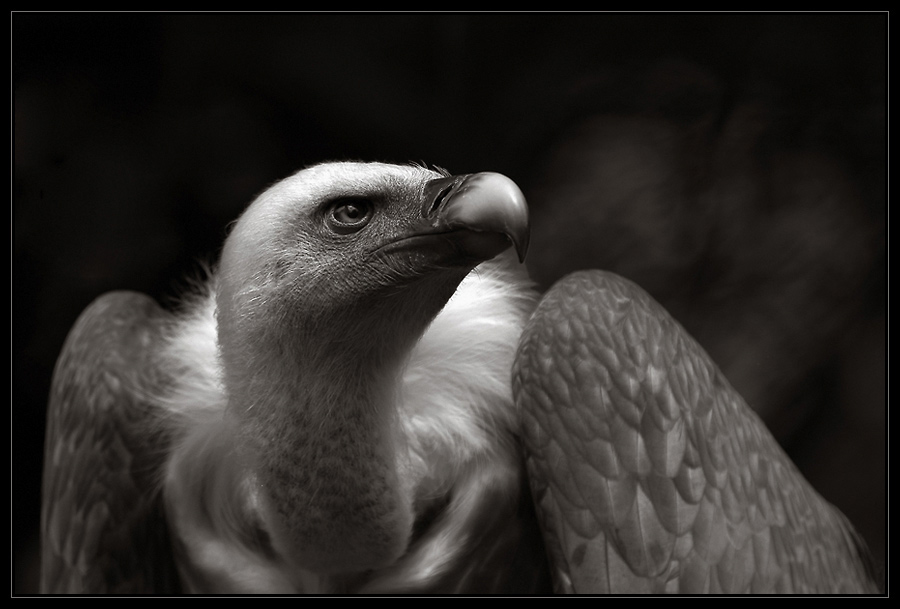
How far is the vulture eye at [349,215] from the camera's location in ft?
3.48

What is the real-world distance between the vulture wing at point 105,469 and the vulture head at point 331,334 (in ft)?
1.26

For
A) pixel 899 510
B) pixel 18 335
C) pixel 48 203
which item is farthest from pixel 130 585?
pixel 899 510

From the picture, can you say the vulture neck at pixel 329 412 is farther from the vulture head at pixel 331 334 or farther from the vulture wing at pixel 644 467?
the vulture wing at pixel 644 467

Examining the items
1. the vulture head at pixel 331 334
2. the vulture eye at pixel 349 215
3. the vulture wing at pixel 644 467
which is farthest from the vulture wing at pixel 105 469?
the vulture wing at pixel 644 467

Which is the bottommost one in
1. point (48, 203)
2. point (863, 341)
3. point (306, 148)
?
point (863, 341)

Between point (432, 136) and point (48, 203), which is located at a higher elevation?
point (432, 136)

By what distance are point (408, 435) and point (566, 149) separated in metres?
0.75

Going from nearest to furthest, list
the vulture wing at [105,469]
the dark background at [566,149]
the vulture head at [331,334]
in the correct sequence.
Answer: the vulture head at [331,334], the vulture wing at [105,469], the dark background at [566,149]

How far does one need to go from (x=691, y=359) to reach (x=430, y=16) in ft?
2.74

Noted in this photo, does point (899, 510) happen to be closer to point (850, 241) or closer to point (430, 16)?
point (850, 241)

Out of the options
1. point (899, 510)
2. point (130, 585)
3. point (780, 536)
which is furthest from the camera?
point (899, 510)

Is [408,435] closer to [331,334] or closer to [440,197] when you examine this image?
[331,334]
